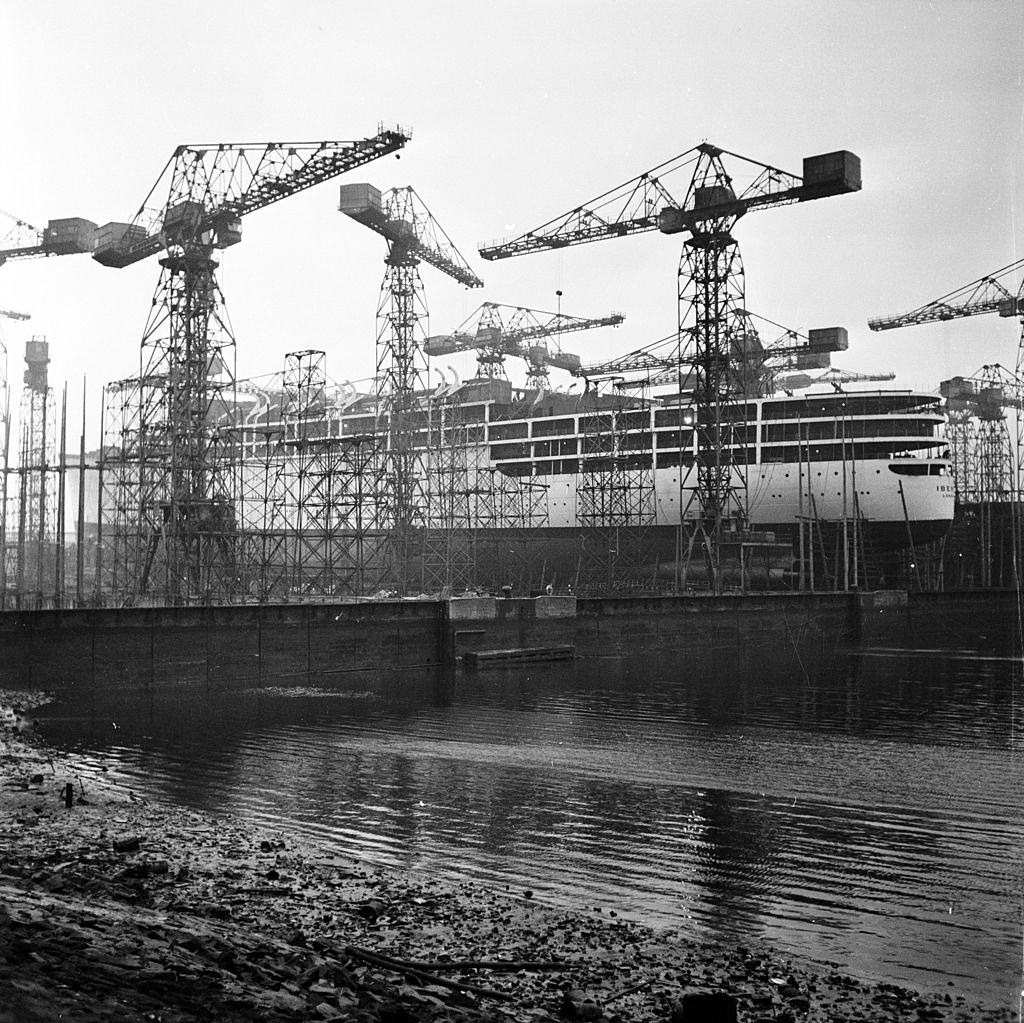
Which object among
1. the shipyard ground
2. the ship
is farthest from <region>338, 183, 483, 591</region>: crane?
the shipyard ground

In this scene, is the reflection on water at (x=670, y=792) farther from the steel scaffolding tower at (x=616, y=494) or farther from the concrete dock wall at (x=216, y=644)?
the steel scaffolding tower at (x=616, y=494)

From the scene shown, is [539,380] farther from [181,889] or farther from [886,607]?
[181,889]

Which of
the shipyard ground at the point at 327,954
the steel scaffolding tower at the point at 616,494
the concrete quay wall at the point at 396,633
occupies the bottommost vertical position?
the shipyard ground at the point at 327,954

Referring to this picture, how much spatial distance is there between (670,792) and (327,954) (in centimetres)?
832

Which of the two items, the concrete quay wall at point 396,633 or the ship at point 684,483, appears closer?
the concrete quay wall at point 396,633

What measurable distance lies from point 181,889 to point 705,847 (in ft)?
18.3

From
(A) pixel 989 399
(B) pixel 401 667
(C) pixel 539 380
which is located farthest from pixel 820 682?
(A) pixel 989 399

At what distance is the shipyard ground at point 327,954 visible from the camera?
19.0ft

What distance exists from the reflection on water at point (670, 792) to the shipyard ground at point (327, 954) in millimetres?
735

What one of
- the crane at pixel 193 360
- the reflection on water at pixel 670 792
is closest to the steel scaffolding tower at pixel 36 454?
the crane at pixel 193 360

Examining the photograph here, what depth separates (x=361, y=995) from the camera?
20.2 ft

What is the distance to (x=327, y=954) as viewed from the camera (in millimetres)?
7078

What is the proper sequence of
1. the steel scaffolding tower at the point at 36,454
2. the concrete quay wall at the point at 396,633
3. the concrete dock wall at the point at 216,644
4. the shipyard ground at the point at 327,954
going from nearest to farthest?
the shipyard ground at the point at 327,954 < the concrete dock wall at the point at 216,644 < the concrete quay wall at the point at 396,633 < the steel scaffolding tower at the point at 36,454

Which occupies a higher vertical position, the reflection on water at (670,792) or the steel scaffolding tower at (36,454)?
the steel scaffolding tower at (36,454)
